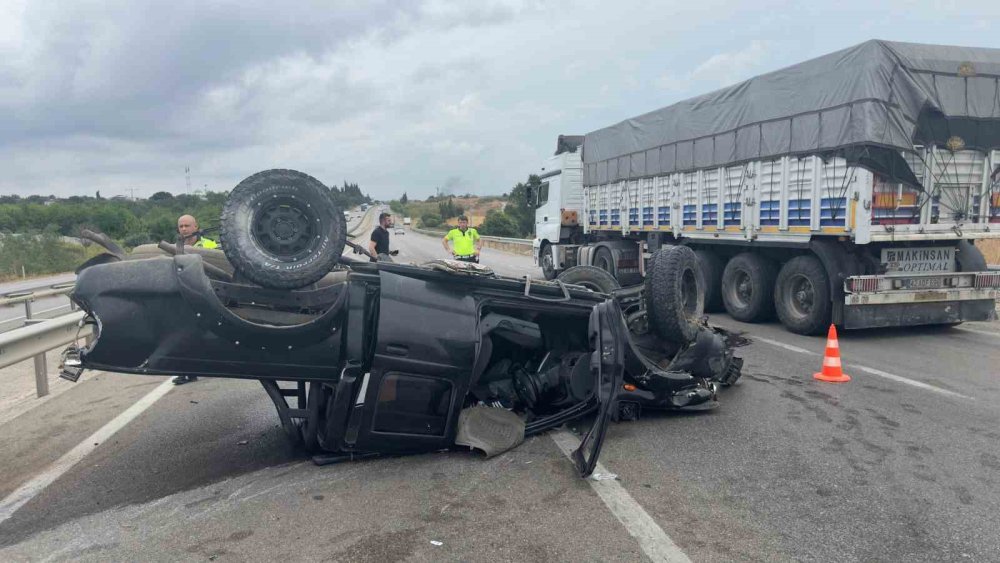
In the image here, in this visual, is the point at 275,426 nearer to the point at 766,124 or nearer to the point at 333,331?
the point at 333,331

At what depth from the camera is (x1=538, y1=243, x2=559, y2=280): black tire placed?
17.9m

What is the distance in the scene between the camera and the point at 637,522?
3551 mm

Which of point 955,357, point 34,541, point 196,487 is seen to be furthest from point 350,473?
point 955,357

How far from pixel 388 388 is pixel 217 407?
8.53ft

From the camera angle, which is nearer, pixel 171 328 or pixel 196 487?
pixel 171 328

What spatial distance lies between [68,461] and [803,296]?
8.81 metres

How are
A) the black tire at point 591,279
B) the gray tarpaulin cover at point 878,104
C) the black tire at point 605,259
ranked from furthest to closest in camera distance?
1. the black tire at point 605,259
2. the gray tarpaulin cover at point 878,104
3. the black tire at point 591,279

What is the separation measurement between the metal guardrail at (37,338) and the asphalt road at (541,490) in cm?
69

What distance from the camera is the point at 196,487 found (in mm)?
4109

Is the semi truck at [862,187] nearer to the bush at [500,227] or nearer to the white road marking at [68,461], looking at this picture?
the white road marking at [68,461]

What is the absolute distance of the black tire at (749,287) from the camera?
10.5 meters

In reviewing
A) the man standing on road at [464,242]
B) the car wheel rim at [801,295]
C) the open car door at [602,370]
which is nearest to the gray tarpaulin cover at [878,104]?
the car wheel rim at [801,295]

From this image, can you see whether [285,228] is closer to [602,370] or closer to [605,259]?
[602,370]

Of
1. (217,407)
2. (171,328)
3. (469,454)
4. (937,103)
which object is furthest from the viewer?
(937,103)
